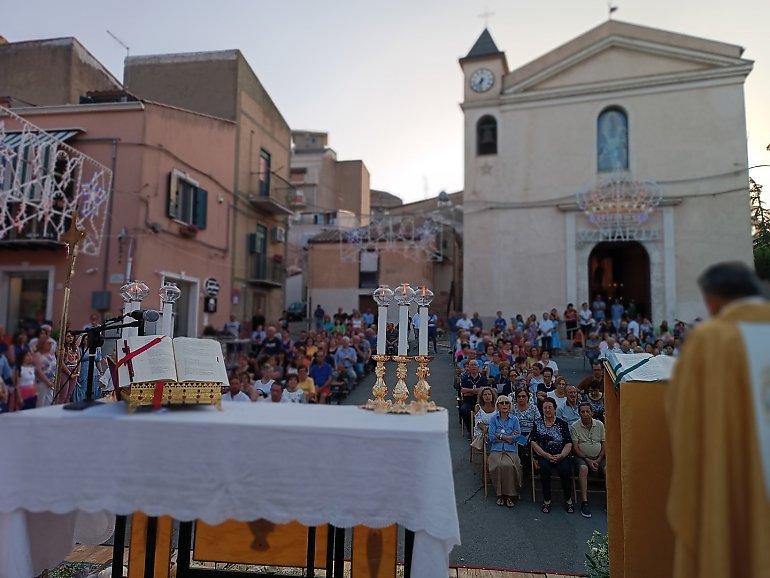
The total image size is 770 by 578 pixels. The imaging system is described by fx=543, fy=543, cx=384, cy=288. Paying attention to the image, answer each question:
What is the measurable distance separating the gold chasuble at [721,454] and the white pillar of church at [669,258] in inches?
644

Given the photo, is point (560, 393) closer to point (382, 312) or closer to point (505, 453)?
point (505, 453)

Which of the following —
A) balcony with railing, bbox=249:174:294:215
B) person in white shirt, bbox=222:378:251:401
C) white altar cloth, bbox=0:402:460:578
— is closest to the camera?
white altar cloth, bbox=0:402:460:578

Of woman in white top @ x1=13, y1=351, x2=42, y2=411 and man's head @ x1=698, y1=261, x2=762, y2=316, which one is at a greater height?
man's head @ x1=698, y1=261, x2=762, y2=316

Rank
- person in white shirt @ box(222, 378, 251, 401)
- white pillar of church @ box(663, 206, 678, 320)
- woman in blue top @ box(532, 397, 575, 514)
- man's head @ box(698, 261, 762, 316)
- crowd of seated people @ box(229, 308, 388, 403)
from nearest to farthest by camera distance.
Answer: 1. man's head @ box(698, 261, 762, 316)
2. woman in blue top @ box(532, 397, 575, 514)
3. person in white shirt @ box(222, 378, 251, 401)
4. crowd of seated people @ box(229, 308, 388, 403)
5. white pillar of church @ box(663, 206, 678, 320)

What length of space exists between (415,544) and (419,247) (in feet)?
60.8

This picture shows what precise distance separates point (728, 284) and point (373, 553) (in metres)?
2.33

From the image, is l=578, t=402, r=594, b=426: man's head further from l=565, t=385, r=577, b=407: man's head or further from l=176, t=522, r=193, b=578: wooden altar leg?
l=176, t=522, r=193, b=578: wooden altar leg

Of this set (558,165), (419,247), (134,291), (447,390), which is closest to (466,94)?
(558,165)

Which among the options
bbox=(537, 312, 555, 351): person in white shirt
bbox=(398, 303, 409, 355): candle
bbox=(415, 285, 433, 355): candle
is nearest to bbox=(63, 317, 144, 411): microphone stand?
bbox=(398, 303, 409, 355): candle

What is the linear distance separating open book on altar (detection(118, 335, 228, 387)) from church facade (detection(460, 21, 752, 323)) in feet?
49.7

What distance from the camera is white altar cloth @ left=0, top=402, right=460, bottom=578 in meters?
2.47

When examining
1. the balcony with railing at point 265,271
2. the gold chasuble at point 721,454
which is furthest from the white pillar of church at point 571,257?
the gold chasuble at point 721,454

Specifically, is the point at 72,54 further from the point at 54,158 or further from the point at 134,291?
the point at 134,291

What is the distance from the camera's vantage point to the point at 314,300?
82.5 ft
